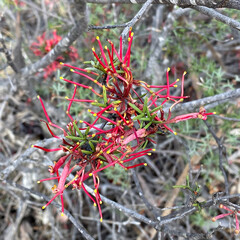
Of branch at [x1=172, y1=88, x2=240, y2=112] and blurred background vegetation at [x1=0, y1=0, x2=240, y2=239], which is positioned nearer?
branch at [x1=172, y1=88, x2=240, y2=112]

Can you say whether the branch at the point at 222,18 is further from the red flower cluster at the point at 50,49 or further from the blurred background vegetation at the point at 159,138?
the red flower cluster at the point at 50,49

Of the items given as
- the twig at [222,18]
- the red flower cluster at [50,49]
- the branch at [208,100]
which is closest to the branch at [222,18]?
the twig at [222,18]

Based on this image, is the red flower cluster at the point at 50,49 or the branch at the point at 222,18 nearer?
the branch at the point at 222,18

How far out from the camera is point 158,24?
2357 mm

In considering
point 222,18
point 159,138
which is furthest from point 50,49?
point 222,18

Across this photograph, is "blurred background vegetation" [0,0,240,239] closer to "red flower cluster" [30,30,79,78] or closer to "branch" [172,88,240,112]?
"red flower cluster" [30,30,79,78]

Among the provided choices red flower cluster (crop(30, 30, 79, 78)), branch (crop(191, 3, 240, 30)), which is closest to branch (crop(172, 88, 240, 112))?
branch (crop(191, 3, 240, 30))

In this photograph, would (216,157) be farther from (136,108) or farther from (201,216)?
(136,108)

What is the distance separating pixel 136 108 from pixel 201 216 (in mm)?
1495

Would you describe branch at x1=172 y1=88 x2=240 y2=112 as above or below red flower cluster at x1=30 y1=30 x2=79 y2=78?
below

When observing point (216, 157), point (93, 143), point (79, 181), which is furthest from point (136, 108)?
point (216, 157)

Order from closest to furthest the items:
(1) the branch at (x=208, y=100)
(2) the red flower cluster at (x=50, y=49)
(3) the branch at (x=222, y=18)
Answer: (3) the branch at (x=222, y=18), (1) the branch at (x=208, y=100), (2) the red flower cluster at (x=50, y=49)

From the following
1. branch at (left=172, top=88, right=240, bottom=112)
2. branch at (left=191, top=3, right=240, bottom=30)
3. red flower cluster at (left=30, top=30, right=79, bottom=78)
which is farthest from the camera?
red flower cluster at (left=30, top=30, right=79, bottom=78)

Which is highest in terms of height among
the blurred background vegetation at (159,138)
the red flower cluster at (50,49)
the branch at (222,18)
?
the branch at (222,18)
